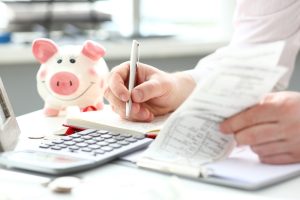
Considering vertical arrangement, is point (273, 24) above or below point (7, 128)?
above

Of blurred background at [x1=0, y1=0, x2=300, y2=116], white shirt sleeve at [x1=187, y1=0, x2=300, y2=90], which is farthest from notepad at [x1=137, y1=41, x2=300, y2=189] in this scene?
blurred background at [x1=0, y1=0, x2=300, y2=116]

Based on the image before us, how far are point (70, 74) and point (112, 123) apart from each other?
0.75 feet

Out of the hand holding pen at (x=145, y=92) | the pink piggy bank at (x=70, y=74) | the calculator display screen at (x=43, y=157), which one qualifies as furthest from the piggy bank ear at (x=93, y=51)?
the calculator display screen at (x=43, y=157)

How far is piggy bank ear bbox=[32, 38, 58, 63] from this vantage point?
119cm

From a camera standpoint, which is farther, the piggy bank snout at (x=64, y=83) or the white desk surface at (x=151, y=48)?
the white desk surface at (x=151, y=48)

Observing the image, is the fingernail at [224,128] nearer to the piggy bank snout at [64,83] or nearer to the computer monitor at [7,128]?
the computer monitor at [7,128]

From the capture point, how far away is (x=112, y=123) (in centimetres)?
100

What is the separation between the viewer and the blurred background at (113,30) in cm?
213

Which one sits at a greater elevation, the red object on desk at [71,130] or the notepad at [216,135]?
the notepad at [216,135]

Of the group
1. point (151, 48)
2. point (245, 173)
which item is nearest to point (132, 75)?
point (245, 173)

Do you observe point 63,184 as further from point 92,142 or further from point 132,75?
point 132,75

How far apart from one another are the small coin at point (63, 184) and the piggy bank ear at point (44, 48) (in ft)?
1.63

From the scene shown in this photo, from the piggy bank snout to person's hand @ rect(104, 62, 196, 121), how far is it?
119mm

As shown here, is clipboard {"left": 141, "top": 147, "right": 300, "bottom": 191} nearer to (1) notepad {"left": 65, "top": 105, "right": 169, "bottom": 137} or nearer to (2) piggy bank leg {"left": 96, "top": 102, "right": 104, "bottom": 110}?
(1) notepad {"left": 65, "top": 105, "right": 169, "bottom": 137}
